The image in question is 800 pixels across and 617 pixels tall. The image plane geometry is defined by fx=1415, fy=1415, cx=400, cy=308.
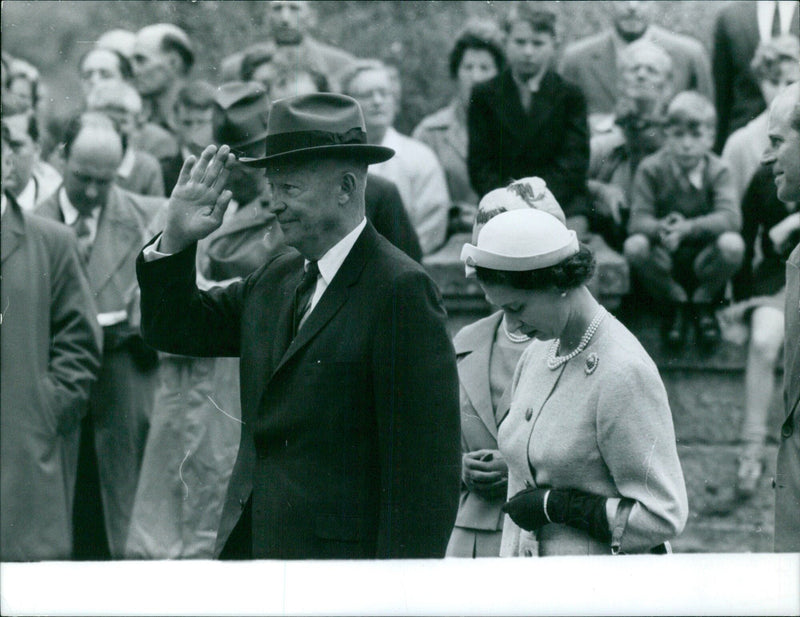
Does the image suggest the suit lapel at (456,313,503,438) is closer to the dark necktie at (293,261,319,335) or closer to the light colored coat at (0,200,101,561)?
the dark necktie at (293,261,319,335)

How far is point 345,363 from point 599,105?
11.4ft

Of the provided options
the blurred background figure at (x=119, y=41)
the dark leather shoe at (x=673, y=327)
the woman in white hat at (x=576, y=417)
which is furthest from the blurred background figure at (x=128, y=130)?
the woman in white hat at (x=576, y=417)

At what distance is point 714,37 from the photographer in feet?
21.1

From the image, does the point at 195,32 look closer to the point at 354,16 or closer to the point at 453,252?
the point at 354,16

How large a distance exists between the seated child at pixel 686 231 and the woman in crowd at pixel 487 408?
2.14m

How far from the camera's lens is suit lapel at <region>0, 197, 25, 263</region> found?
5.35m

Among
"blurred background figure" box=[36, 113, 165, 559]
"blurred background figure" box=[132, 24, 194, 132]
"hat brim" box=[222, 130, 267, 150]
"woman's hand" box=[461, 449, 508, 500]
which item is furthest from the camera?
"blurred background figure" box=[132, 24, 194, 132]

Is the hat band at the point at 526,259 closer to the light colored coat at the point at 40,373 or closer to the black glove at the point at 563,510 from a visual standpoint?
the black glove at the point at 563,510

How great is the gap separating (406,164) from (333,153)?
2866 mm

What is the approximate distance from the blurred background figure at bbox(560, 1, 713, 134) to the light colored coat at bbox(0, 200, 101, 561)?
2.40 m

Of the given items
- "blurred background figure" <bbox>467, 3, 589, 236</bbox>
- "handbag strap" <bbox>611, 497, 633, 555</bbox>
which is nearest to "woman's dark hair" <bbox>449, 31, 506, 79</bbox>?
"blurred background figure" <bbox>467, 3, 589, 236</bbox>

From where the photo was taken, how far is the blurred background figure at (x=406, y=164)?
6160 mm

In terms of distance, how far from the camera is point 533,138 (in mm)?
5801

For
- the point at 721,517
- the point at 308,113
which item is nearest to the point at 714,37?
the point at 721,517
